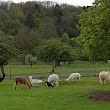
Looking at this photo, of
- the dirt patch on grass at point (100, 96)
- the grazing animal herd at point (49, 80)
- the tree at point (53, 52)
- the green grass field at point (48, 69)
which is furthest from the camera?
the tree at point (53, 52)

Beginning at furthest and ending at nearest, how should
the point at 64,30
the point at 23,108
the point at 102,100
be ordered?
the point at 64,30 < the point at 102,100 < the point at 23,108

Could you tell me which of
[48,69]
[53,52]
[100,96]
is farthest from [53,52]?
[100,96]

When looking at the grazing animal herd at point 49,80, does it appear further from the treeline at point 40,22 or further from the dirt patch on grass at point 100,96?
the treeline at point 40,22

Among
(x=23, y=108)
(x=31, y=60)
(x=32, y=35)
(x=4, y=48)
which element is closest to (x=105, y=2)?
(x=23, y=108)

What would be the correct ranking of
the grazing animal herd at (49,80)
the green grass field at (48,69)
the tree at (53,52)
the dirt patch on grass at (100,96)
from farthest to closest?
1. the tree at (53,52)
2. the green grass field at (48,69)
3. the grazing animal herd at (49,80)
4. the dirt patch on grass at (100,96)

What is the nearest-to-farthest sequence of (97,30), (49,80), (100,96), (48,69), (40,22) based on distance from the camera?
(97,30), (100,96), (49,80), (48,69), (40,22)

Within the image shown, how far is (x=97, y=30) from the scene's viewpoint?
23.6 metres

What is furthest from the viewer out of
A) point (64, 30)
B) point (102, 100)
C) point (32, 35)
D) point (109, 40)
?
point (64, 30)

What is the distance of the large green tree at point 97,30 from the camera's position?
76.6 ft

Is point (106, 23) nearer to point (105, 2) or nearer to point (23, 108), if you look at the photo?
point (105, 2)

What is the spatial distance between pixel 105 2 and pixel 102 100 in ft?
23.9

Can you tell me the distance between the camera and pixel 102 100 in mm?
22219

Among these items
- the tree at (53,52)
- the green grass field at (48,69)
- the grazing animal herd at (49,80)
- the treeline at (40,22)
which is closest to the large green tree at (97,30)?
the grazing animal herd at (49,80)

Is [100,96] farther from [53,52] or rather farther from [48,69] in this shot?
[48,69]
